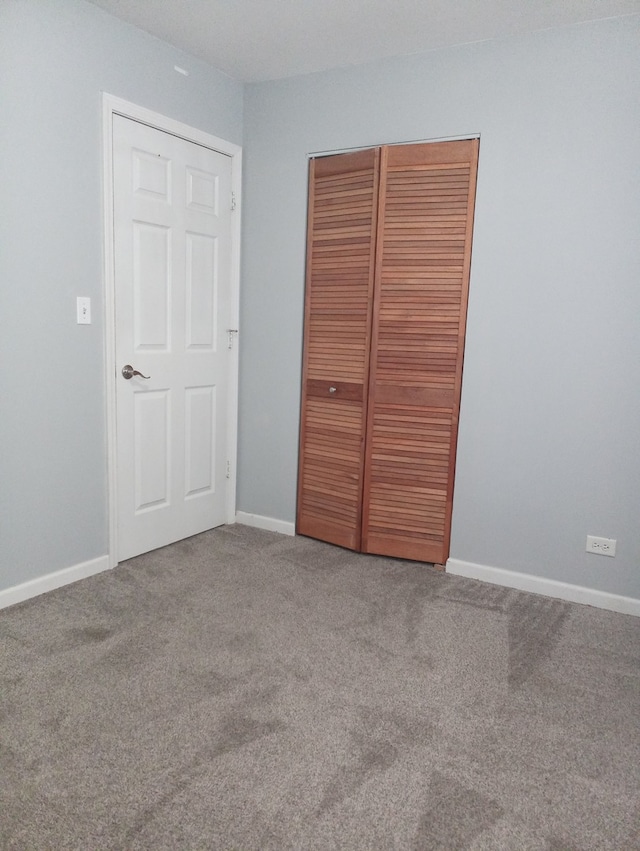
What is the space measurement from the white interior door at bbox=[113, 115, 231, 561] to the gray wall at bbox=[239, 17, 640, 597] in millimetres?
751

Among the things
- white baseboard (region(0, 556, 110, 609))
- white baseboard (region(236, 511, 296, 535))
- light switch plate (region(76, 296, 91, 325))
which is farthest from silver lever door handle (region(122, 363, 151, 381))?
white baseboard (region(236, 511, 296, 535))

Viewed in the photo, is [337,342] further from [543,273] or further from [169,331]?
[543,273]

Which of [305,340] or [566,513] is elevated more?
[305,340]

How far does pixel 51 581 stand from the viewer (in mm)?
2648

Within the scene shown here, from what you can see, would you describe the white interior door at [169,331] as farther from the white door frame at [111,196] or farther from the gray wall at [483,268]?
the gray wall at [483,268]

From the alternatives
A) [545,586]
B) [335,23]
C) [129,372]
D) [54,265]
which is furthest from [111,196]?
[545,586]

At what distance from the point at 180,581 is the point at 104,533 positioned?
43 centimetres

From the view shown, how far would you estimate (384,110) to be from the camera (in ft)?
9.86

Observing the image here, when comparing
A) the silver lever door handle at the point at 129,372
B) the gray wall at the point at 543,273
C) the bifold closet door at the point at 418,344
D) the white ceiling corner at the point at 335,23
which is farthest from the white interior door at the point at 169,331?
the bifold closet door at the point at 418,344

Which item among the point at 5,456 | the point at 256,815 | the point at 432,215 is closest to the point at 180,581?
the point at 5,456

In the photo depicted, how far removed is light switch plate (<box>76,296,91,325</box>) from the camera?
104 inches

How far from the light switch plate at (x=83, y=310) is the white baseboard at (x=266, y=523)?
1.51 metres

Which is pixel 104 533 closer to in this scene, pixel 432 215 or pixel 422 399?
pixel 422 399

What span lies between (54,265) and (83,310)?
221 mm
